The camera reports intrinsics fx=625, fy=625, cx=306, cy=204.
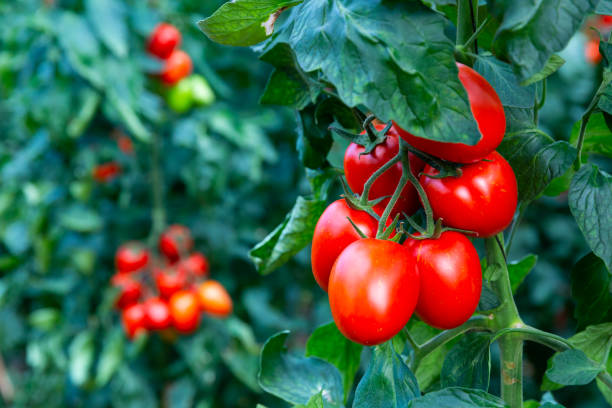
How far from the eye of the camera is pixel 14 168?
164cm

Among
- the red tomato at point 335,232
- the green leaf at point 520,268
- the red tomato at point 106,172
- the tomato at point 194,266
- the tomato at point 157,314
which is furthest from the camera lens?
the red tomato at point 106,172

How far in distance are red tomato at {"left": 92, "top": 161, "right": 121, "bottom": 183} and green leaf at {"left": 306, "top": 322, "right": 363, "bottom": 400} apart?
1246 mm

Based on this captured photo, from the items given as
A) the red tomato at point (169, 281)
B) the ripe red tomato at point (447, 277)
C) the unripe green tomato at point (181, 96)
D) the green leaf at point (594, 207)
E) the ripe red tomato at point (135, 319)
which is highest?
the green leaf at point (594, 207)

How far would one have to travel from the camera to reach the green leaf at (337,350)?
62 cm

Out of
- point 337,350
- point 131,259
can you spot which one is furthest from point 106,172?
point 337,350

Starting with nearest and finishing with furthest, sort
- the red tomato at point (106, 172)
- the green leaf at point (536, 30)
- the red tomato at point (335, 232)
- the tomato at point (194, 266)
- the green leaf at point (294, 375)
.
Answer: the green leaf at point (536, 30) → the red tomato at point (335, 232) → the green leaf at point (294, 375) → the tomato at point (194, 266) → the red tomato at point (106, 172)

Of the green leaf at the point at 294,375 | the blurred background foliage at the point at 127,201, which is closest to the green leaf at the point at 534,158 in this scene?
the green leaf at the point at 294,375

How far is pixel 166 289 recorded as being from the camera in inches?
61.1

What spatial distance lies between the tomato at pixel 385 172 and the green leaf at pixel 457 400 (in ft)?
0.43

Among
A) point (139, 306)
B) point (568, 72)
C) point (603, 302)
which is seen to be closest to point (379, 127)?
point (603, 302)

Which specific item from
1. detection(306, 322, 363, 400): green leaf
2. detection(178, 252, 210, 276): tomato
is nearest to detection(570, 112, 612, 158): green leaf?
detection(306, 322, 363, 400): green leaf

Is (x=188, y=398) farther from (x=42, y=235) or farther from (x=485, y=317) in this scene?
(x=485, y=317)

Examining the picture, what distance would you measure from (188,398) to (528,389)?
108 centimetres

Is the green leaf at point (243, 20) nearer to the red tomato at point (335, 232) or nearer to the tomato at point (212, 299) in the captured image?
the red tomato at point (335, 232)
